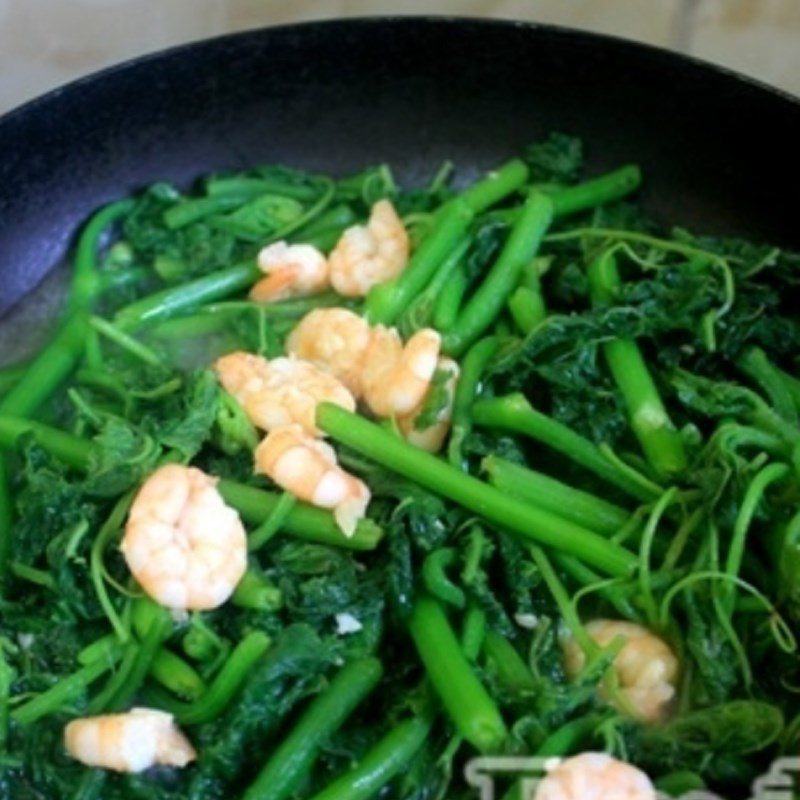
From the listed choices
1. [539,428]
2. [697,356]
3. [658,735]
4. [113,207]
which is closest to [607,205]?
[697,356]

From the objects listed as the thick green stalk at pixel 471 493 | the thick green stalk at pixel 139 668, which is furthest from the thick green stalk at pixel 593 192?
the thick green stalk at pixel 139 668

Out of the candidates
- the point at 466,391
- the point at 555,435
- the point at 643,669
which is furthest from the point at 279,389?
the point at 643,669

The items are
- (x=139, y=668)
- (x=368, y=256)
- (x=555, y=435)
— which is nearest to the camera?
(x=139, y=668)

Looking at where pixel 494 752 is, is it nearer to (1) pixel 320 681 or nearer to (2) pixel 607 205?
(1) pixel 320 681

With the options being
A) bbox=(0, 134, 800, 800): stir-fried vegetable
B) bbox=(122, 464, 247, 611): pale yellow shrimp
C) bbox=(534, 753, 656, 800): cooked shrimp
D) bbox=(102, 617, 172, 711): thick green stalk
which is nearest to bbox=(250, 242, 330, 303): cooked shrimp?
bbox=(0, 134, 800, 800): stir-fried vegetable

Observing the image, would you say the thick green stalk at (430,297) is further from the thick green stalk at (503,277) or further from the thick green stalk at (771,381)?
the thick green stalk at (771,381)

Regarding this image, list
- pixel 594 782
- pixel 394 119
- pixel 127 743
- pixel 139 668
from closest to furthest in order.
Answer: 1. pixel 594 782
2. pixel 127 743
3. pixel 139 668
4. pixel 394 119

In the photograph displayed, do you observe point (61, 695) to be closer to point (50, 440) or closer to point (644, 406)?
point (50, 440)

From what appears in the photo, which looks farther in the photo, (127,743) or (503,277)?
(503,277)
